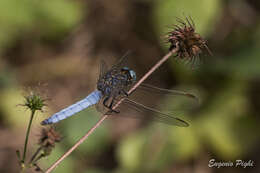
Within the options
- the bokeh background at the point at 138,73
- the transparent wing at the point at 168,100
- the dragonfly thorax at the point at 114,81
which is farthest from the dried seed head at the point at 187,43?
the bokeh background at the point at 138,73

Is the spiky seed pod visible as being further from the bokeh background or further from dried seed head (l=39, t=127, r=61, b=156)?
the bokeh background

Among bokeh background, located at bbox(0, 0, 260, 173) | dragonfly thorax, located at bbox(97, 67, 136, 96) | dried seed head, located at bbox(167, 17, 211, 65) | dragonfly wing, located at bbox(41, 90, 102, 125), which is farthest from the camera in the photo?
bokeh background, located at bbox(0, 0, 260, 173)

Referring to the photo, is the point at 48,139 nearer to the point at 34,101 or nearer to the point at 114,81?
the point at 34,101

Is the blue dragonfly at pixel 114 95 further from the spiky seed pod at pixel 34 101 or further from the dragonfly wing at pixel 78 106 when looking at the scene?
the spiky seed pod at pixel 34 101

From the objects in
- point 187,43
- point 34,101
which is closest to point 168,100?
point 187,43

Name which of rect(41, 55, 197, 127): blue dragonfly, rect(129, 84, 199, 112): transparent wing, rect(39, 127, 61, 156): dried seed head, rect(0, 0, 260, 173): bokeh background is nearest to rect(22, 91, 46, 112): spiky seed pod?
rect(39, 127, 61, 156): dried seed head

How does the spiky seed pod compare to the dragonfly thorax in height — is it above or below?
below

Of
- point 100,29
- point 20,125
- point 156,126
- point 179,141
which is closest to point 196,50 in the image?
point 156,126

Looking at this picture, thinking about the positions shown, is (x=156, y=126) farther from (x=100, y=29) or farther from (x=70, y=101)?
(x=100, y=29)

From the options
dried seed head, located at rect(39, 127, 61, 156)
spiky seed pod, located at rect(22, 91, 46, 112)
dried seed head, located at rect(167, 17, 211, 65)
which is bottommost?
dried seed head, located at rect(39, 127, 61, 156)
